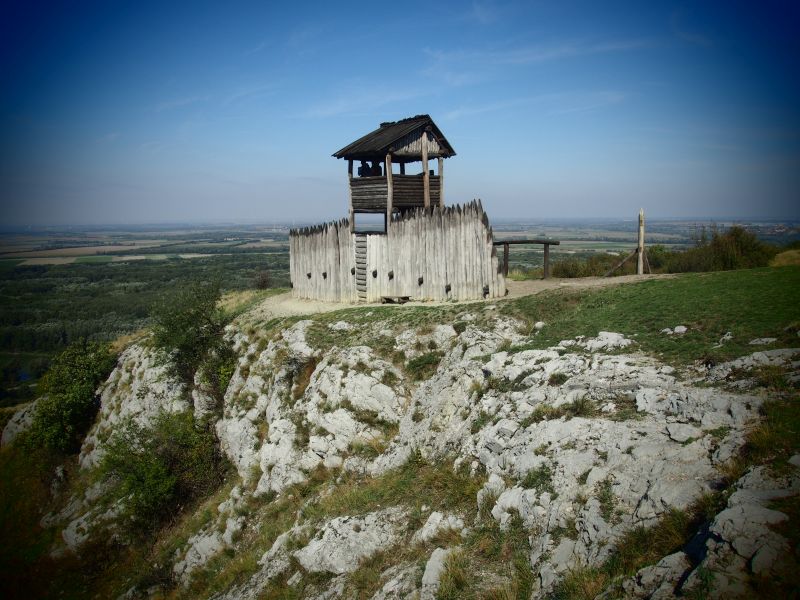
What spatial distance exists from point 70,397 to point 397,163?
18419mm

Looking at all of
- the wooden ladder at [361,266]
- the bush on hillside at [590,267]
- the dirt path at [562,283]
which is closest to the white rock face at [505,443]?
the dirt path at [562,283]

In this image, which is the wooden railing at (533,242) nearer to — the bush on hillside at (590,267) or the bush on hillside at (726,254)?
the bush on hillside at (590,267)

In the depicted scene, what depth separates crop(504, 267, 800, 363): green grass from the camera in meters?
8.20

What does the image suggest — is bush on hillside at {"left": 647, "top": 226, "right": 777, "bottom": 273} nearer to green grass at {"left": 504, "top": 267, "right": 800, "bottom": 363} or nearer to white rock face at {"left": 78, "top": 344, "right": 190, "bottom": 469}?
green grass at {"left": 504, "top": 267, "right": 800, "bottom": 363}

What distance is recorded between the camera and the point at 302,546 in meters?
8.62

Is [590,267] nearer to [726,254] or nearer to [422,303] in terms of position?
[726,254]

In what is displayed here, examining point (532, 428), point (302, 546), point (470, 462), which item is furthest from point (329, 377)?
point (532, 428)

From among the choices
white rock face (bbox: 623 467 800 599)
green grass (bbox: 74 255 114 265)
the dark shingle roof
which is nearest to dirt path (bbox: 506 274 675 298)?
the dark shingle roof

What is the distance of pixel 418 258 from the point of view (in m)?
16.7

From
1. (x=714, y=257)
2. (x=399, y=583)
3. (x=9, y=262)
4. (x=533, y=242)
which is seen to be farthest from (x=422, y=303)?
(x=9, y=262)

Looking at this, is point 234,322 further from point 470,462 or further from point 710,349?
point 710,349

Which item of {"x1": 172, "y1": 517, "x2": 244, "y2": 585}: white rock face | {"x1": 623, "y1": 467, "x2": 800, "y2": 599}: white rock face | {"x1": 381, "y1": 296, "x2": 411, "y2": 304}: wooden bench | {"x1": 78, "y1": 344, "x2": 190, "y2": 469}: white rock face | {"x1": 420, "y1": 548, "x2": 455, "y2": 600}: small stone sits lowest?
{"x1": 172, "y1": 517, "x2": 244, "y2": 585}: white rock face

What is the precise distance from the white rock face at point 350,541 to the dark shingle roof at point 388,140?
1342cm

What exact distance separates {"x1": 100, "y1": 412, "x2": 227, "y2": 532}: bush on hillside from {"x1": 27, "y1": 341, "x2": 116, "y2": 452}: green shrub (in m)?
7.01
